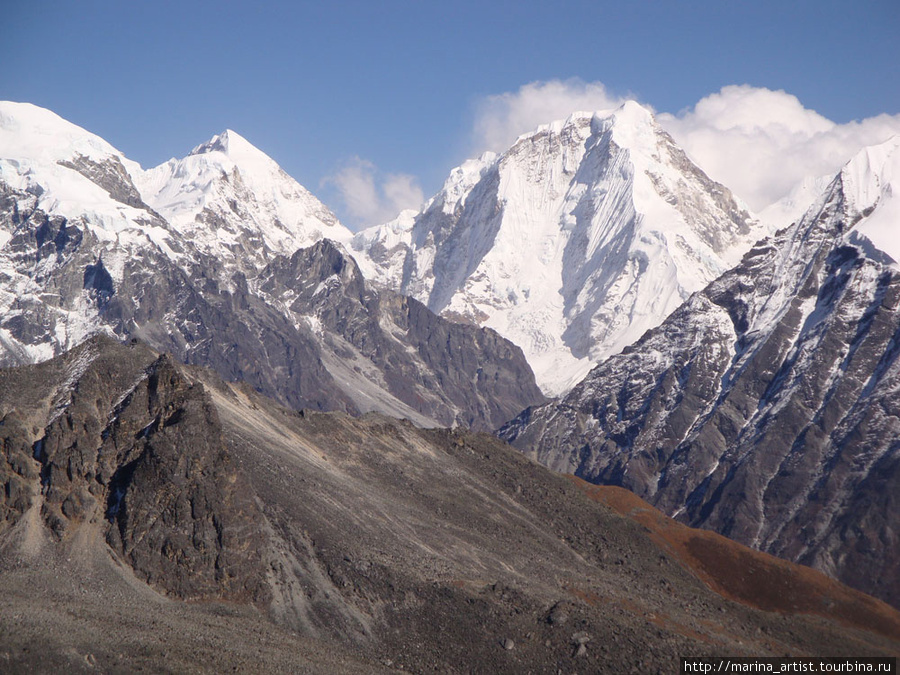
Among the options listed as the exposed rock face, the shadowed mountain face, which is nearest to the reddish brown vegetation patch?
the shadowed mountain face

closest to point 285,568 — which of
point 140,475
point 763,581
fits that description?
point 140,475

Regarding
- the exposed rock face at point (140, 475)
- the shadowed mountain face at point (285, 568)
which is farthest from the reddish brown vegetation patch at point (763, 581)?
the exposed rock face at point (140, 475)

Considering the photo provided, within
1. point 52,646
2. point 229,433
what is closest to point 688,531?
point 229,433

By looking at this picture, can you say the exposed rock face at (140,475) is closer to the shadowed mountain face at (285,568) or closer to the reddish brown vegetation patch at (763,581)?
the shadowed mountain face at (285,568)

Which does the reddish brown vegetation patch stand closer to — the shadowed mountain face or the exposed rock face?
the shadowed mountain face

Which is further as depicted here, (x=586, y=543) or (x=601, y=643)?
(x=586, y=543)

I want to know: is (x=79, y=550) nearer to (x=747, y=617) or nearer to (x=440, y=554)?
(x=440, y=554)
